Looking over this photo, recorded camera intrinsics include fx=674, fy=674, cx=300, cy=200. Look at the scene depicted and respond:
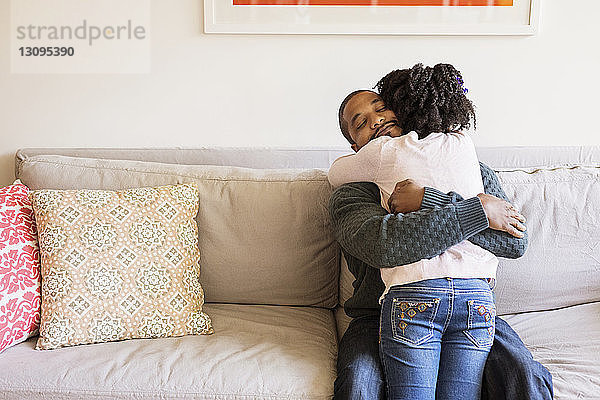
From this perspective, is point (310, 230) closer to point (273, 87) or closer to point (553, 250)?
point (273, 87)

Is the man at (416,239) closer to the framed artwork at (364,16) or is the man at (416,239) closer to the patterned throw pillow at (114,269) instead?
the patterned throw pillow at (114,269)

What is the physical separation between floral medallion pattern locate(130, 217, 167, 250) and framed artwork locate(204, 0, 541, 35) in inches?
30.4

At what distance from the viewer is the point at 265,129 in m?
2.33

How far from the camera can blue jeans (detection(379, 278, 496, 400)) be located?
147 cm

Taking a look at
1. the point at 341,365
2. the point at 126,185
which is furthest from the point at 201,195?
the point at 341,365

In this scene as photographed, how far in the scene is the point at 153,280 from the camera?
5.81 ft

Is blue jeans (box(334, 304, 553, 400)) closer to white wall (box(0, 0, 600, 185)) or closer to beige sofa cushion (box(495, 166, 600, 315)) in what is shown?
beige sofa cushion (box(495, 166, 600, 315))

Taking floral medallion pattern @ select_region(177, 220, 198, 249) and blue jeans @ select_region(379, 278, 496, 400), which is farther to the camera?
floral medallion pattern @ select_region(177, 220, 198, 249)

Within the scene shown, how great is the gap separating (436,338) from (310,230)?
1.91 ft

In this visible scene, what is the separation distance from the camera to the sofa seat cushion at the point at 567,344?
1519mm

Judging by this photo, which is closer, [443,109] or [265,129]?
[443,109]

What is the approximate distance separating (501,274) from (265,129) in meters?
0.93

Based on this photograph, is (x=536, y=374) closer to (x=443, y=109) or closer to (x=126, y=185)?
(x=443, y=109)

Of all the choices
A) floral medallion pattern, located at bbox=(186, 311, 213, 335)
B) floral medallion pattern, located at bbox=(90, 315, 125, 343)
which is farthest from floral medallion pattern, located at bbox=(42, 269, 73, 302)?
floral medallion pattern, located at bbox=(186, 311, 213, 335)
